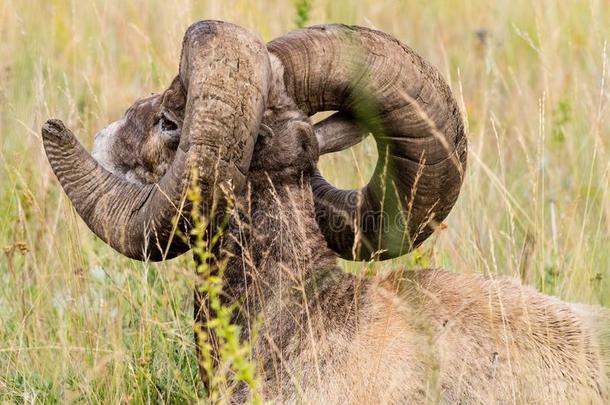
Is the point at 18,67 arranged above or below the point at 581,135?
above

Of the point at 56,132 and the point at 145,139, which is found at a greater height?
the point at 56,132

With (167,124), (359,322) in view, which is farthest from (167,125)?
(359,322)

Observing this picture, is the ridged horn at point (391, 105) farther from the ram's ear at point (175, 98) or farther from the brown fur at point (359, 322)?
the ram's ear at point (175, 98)

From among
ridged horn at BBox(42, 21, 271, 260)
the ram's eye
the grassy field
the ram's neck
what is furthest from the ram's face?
the grassy field

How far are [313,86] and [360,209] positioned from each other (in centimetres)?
81

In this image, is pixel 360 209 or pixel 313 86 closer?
pixel 313 86

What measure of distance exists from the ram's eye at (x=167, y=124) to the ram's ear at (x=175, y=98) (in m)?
0.06

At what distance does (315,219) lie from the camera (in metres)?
5.28

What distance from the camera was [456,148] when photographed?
196 inches

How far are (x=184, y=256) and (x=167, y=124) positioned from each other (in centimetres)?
169

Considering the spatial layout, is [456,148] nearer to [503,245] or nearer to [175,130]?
[175,130]

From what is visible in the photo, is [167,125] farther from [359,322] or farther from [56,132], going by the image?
[359,322]

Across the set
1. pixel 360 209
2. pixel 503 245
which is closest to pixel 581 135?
pixel 503 245

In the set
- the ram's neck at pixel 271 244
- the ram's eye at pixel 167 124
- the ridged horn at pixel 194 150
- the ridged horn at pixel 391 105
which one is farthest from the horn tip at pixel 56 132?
the ridged horn at pixel 391 105
